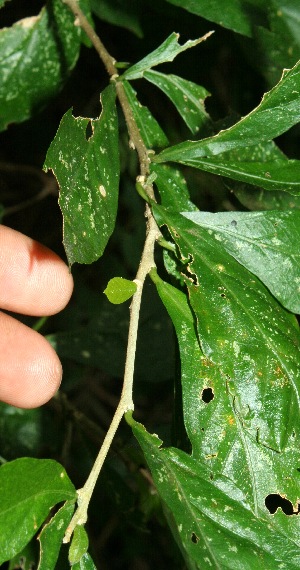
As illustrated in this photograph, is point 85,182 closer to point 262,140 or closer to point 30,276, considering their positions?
point 262,140

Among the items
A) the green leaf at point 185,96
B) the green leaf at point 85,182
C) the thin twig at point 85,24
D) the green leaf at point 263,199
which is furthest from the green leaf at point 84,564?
the thin twig at point 85,24

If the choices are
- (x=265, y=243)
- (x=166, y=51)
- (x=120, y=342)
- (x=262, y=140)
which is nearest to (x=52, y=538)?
(x=265, y=243)

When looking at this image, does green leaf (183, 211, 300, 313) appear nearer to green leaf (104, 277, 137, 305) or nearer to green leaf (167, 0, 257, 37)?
green leaf (104, 277, 137, 305)

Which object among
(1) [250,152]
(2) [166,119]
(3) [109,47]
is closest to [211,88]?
(2) [166,119]

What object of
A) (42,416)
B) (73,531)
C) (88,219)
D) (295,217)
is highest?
(88,219)

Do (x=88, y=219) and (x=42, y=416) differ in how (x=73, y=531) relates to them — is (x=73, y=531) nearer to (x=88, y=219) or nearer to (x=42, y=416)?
(x=88, y=219)

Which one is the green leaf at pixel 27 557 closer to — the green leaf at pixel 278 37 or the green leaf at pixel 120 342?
the green leaf at pixel 120 342

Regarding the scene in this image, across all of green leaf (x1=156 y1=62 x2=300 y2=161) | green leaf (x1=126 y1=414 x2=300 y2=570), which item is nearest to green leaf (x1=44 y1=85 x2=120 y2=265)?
green leaf (x1=156 y1=62 x2=300 y2=161)
